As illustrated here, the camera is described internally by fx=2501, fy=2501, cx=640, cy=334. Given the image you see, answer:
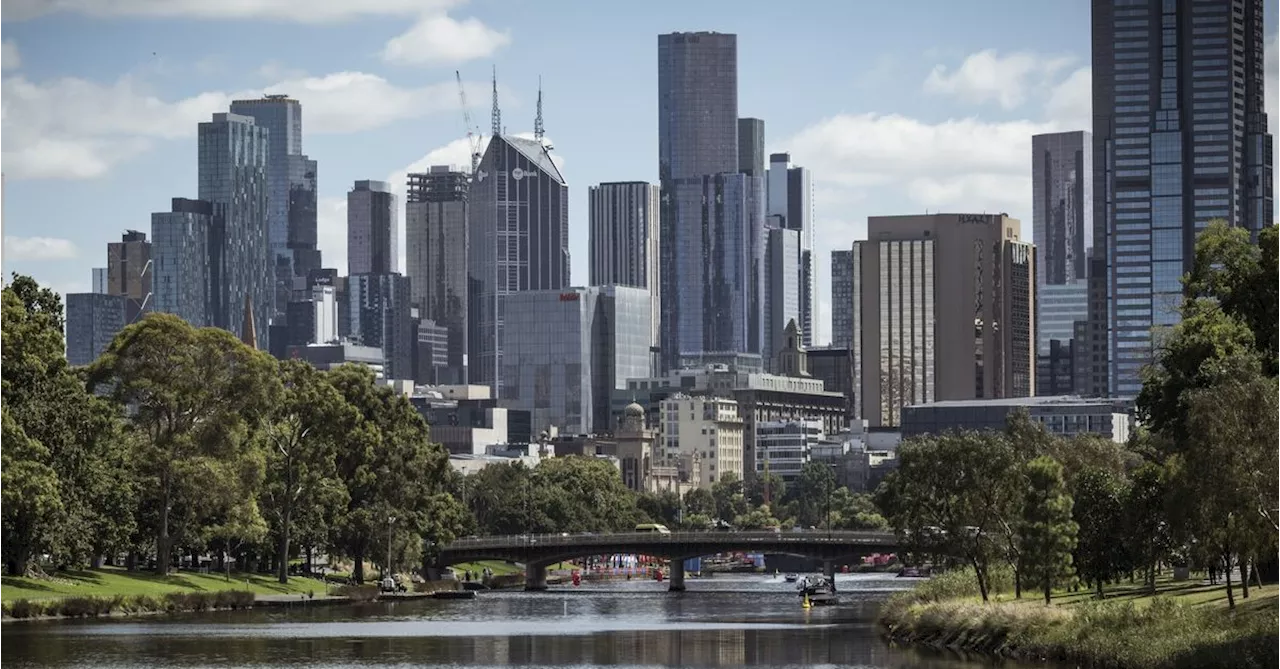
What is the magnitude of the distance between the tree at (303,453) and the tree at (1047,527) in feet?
246

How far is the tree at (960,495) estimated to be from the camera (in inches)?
4766

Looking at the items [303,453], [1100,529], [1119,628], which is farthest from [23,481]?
[1119,628]

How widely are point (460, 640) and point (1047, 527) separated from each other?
30.6m

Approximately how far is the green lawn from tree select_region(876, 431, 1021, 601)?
158 ft

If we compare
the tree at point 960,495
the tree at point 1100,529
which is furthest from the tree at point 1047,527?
the tree at point 1100,529

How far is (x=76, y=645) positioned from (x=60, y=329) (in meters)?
47.0

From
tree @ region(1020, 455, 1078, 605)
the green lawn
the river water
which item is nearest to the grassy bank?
tree @ region(1020, 455, 1078, 605)

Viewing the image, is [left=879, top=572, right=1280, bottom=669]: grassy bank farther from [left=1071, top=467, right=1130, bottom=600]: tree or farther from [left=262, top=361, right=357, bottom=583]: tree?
[left=262, top=361, right=357, bottom=583]: tree

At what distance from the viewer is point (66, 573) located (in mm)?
151750

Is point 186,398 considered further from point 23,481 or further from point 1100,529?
point 1100,529

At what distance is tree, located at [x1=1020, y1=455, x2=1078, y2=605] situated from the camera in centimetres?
11031

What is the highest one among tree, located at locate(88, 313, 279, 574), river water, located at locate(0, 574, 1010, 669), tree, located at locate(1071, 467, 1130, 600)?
tree, located at locate(88, 313, 279, 574)

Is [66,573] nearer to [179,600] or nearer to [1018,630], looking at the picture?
[179,600]

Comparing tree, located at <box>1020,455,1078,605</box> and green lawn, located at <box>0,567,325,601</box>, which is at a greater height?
tree, located at <box>1020,455,1078,605</box>
